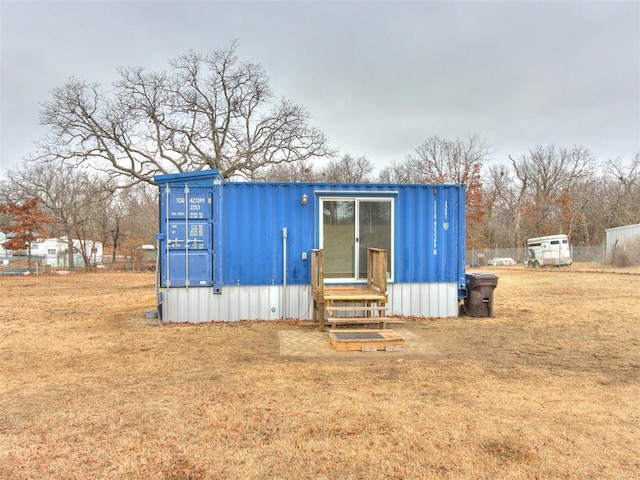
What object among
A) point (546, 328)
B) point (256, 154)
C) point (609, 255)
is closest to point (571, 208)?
point (609, 255)

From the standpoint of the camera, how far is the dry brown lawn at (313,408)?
8.63 ft

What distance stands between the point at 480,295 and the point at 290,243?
156 inches

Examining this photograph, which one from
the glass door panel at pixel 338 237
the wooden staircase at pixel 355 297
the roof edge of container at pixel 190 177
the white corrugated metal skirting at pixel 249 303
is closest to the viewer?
the wooden staircase at pixel 355 297

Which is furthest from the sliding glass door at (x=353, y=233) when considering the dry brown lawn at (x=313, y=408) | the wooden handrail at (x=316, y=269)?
the dry brown lawn at (x=313, y=408)

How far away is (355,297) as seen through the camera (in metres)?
6.87

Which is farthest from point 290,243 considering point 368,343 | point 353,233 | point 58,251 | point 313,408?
point 58,251

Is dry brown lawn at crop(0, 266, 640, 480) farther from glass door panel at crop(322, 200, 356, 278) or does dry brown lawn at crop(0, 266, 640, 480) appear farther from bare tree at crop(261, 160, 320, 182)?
bare tree at crop(261, 160, 320, 182)

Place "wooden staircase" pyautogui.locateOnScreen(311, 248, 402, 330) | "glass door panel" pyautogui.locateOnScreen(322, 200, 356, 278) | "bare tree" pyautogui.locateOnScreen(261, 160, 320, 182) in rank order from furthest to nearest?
"bare tree" pyautogui.locateOnScreen(261, 160, 320, 182)
"glass door panel" pyautogui.locateOnScreen(322, 200, 356, 278)
"wooden staircase" pyautogui.locateOnScreen(311, 248, 402, 330)

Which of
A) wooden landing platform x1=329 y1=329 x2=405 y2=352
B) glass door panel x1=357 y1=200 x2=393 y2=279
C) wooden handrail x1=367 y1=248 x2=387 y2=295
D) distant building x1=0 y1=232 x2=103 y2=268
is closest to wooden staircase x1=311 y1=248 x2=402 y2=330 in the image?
wooden handrail x1=367 y1=248 x2=387 y2=295

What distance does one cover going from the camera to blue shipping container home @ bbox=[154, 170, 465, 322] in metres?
7.62

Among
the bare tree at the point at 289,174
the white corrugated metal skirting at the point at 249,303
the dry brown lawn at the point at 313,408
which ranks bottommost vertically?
the dry brown lawn at the point at 313,408

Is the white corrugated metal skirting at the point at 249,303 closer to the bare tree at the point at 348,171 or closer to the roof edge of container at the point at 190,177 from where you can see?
the roof edge of container at the point at 190,177

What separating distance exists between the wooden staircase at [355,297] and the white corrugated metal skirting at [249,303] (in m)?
0.45

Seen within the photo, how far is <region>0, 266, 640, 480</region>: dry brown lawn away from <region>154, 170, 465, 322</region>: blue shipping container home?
3.63 ft
